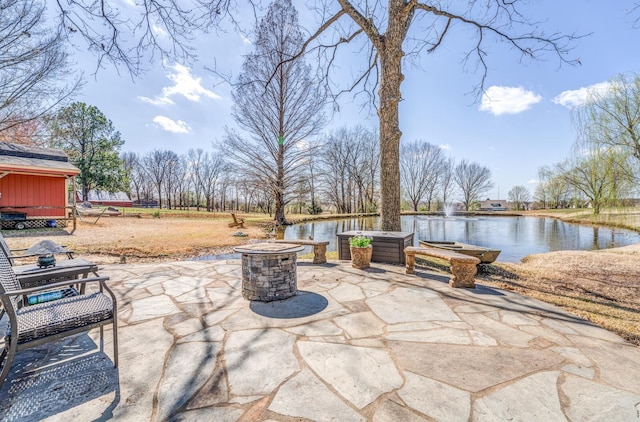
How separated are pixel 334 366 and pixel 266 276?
4.70 feet

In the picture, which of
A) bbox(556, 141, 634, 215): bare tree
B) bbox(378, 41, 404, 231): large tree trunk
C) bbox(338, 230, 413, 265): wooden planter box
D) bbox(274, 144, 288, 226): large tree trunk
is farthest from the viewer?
bbox(274, 144, 288, 226): large tree trunk

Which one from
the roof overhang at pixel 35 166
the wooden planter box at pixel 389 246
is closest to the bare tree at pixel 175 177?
the roof overhang at pixel 35 166

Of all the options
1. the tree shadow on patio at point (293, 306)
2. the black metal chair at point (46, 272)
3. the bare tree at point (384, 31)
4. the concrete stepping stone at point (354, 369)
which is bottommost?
the concrete stepping stone at point (354, 369)

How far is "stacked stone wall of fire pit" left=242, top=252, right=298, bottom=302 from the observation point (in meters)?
3.01

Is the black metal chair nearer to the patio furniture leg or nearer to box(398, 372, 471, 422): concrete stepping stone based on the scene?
the patio furniture leg

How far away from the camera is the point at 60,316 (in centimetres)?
165

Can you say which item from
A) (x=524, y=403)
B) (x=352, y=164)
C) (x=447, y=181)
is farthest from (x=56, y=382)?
(x=447, y=181)

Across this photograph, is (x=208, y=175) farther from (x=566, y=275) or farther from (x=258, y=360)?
(x=258, y=360)

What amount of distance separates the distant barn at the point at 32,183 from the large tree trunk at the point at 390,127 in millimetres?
12496

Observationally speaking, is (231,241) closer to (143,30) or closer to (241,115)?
(143,30)

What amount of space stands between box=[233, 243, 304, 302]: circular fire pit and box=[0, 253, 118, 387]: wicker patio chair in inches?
53.6

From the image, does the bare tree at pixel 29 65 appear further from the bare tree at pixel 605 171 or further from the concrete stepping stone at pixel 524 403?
the bare tree at pixel 605 171

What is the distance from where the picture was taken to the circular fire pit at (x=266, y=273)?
3008 mm

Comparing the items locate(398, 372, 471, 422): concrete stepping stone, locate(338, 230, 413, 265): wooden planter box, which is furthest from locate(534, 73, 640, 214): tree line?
locate(398, 372, 471, 422): concrete stepping stone
